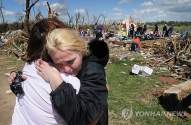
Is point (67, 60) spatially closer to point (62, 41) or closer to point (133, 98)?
point (62, 41)

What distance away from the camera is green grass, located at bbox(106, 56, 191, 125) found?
3924mm

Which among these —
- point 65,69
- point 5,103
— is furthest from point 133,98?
point 65,69

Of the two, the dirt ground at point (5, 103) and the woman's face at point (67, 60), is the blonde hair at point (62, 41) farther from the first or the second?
the dirt ground at point (5, 103)

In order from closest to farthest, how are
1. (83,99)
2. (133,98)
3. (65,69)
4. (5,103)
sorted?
(83,99)
(65,69)
(5,103)
(133,98)

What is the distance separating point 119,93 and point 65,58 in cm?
447

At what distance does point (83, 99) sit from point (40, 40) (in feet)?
1.48

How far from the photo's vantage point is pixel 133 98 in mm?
4938

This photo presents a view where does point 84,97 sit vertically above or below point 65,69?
below

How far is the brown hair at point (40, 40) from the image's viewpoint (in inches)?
43.2

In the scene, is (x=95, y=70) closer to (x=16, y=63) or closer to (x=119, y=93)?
(x=119, y=93)

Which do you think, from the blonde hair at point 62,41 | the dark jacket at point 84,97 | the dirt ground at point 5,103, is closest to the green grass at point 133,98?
the dirt ground at point 5,103

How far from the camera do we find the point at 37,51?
44.3 inches

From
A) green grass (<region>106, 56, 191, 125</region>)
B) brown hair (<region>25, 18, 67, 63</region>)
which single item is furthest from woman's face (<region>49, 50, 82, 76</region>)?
green grass (<region>106, 56, 191, 125</region>)

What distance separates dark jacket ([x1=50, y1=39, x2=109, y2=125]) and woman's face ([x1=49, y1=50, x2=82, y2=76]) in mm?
65
